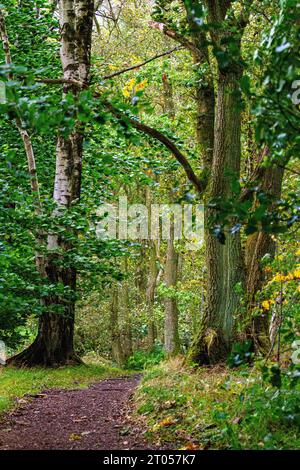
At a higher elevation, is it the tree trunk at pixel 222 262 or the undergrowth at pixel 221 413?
the tree trunk at pixel 222 262

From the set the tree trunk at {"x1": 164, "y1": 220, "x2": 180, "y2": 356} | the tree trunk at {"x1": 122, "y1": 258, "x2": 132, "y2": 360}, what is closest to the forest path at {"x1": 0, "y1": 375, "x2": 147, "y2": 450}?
the tree trunk at {"x1": 164, "y1": 220, "x2": 180, "y2": 356}

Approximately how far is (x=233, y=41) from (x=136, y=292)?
22878mm

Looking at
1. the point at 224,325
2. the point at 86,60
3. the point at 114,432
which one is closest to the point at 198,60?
the point at 86,60

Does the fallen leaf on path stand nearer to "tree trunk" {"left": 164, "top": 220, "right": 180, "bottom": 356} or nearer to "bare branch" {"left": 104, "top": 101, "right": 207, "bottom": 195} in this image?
"bare branch" {"left": 104, "top": 101, "right": 207, "bottom": 195}

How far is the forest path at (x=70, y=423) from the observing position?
5328mm

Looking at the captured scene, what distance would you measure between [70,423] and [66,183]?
5.43 m

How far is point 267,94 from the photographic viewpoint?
2775mm

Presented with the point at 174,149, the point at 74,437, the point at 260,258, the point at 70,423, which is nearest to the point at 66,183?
the point at 174,149

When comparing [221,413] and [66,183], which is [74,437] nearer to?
[221,413]

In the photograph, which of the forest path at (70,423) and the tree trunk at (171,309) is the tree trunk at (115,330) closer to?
the tree trunk at (171,309)

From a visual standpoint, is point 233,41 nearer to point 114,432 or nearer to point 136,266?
point 114,432

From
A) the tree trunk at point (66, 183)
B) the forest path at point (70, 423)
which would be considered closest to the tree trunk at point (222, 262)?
the forest path at point (70, 423)

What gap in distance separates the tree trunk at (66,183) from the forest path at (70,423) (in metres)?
1.40

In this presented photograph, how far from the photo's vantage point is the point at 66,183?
10805 mm
